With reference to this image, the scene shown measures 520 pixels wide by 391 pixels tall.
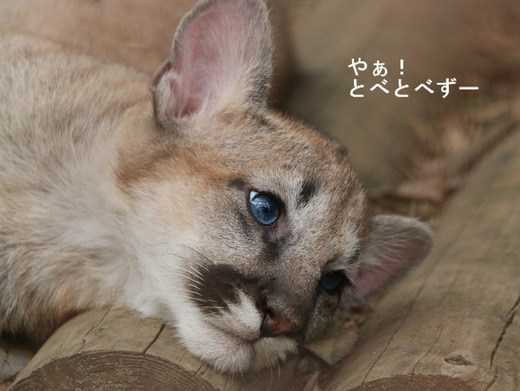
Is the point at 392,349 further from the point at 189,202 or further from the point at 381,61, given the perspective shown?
the point at 381,61

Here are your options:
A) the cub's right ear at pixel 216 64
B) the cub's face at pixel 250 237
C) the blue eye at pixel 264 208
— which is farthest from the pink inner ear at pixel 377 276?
the cub's right ear at pixel 216 64

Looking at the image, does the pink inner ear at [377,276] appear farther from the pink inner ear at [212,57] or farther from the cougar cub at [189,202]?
the pink inner ear at [212,57]

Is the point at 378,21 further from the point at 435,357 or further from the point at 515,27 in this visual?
the point at 435,357

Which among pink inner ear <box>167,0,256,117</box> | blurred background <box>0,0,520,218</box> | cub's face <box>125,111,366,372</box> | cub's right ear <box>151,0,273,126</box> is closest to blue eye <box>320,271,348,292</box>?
cub's face <box>125,111,366,372</box>

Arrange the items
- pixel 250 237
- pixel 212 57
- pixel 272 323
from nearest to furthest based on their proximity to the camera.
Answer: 1. pixel 272 323
2. pixel 250 237
3. pixel 212 57

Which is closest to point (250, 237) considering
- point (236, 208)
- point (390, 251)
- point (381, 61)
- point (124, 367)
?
point (236, 208)

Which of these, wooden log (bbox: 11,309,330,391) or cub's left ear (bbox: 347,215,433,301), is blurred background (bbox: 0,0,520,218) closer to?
cub's left ear (bbox: 347,215,433,301)

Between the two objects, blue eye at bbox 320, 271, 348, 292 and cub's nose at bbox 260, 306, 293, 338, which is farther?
blue eye at bbox 320, 271, 348, 292

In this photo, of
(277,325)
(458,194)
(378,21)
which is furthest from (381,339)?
(378,21)
